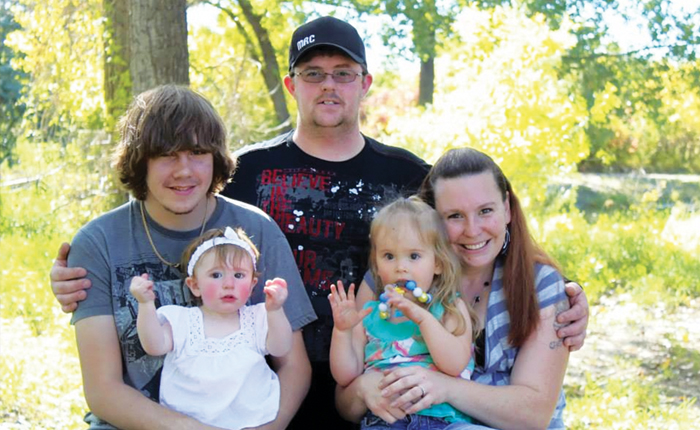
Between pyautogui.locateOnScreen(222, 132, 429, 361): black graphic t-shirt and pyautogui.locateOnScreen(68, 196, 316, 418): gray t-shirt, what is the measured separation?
0.38m

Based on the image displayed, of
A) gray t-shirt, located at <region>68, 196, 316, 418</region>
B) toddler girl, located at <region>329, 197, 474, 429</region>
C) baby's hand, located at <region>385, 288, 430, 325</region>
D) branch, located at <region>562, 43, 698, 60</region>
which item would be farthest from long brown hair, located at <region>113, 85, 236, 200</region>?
branch, located at <region>562, 43, 698, 60</region>

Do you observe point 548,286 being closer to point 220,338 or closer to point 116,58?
point 220,338

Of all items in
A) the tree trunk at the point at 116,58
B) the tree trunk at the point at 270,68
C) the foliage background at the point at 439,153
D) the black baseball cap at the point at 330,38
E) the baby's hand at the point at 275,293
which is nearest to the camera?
the baby's hand at the point at 275,293

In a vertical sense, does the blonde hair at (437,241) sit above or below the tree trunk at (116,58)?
below

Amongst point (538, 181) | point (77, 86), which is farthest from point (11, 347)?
point (538, 181)

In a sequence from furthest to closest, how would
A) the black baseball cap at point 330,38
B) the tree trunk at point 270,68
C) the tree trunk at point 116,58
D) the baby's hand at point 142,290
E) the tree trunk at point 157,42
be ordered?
the tree trunk at point 270,68 → the tree trunk at point 116,58 → the tree trunk at point 157,42 → the black baseball cap at point 330,38 → the baby's hand at point 142,290

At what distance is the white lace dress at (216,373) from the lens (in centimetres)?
279

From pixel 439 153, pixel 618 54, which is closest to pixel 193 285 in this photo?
pixel 439 153

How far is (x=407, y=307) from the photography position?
9.11 feet

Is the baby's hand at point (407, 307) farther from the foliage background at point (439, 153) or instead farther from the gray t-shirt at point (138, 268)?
the foliage background at point (439, 153)

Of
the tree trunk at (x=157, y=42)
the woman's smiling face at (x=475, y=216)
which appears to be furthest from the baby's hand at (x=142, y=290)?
the tree trunk at (x=157, y=42)

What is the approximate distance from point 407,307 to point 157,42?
8.92 feet

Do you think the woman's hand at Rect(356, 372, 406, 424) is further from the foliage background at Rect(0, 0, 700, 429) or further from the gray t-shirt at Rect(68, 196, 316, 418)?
the foliage background at Rect(0, 0, 700, 429)

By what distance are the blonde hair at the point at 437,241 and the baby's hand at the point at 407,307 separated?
5.9 inches
